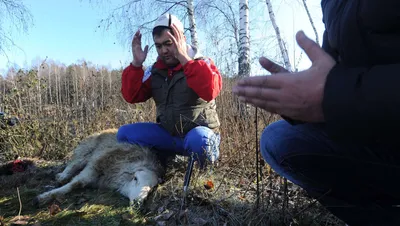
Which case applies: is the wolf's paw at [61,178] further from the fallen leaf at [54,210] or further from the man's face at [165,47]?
the man's face at [165,47]

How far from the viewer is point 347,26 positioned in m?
1.14

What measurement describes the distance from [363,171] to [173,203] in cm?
174

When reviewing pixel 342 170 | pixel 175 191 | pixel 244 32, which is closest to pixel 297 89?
pixel 342 170

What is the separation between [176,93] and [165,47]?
57cm

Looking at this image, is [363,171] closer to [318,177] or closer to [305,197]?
[318,177]

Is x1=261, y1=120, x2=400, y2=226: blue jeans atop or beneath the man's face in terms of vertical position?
beneath

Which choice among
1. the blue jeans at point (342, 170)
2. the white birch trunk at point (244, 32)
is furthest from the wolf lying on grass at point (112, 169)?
the white birch trunk at point (244, 32)

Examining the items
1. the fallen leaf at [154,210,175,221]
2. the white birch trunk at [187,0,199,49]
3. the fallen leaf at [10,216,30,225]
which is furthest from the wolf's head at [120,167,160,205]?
the white birch trunk at [187,0,199,49]

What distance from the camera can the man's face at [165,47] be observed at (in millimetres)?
3441

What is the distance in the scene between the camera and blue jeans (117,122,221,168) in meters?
3.21

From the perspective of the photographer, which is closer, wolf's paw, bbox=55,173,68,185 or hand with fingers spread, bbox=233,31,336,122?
hand with fingers spread, bbox=233,31,336,122

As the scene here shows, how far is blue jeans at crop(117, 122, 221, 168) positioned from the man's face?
2.94 feet

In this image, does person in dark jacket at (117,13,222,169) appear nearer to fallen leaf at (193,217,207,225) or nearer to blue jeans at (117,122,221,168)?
blue jeans at (117,122,221,168)

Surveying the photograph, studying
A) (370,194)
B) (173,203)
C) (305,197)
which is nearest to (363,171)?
(370,194)
